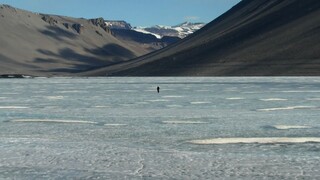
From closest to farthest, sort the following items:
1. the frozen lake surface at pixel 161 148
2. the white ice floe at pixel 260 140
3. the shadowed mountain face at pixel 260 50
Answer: the frozen lake surface at pixel 161 148, the white ice floe at pixel 260 140, the shadowed mountain face at pixel 260 50

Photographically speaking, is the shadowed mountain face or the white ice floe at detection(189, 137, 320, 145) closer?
the white ice floe at detection(189, 137, 320, 145)

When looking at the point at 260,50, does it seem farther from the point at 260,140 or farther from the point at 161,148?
the point at 161,148

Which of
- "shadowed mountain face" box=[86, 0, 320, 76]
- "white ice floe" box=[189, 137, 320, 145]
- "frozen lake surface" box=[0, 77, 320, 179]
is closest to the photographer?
"frozen lake surface" box=[0, 77, 320, 179]

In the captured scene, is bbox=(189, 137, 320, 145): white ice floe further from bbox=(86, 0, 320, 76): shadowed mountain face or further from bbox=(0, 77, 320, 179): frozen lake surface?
bbox=(86, 0, 320, 76): shadowed mountain face

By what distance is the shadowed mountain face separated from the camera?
151 m

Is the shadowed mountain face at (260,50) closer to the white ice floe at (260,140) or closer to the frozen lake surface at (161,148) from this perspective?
the frozen lake surface at (161,148)

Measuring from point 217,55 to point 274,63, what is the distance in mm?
24460

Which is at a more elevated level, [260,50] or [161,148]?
[260,50]

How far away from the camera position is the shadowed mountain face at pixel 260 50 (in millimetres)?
151250

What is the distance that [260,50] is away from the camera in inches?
6565

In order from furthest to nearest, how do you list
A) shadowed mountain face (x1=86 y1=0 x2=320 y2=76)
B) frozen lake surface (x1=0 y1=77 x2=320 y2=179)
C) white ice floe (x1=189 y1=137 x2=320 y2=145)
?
shadowed mountain face (x1=86 y1=0 x2=320 y2=76) → white ice floe (x1=189 y1=137 x2=320 y2=145) → frozen lake surface (x1=0 y1=77 x2=320 y2=179)

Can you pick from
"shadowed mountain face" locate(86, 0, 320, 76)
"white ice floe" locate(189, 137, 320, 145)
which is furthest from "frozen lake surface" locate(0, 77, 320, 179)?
"shadowed mountain face" locate(86, 0, 320, 76)

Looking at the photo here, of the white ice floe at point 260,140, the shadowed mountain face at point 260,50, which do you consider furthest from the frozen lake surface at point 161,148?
the shadowed mountain face at point 260,50

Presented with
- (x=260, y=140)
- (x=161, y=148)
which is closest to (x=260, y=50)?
(x=260, y=140)
